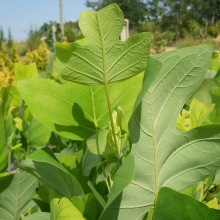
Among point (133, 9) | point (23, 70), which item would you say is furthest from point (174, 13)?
point (23, 70)

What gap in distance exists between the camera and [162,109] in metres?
0.29

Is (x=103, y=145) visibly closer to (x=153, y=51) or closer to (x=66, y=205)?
(x=66, y=205)

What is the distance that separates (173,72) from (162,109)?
→ 3cm

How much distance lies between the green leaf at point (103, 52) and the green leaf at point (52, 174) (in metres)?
0.08

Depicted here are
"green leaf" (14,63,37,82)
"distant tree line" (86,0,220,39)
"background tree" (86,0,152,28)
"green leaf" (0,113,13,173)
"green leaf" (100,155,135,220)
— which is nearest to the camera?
"green leaf" (100,155,135,220)

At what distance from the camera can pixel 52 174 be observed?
1.14 ft

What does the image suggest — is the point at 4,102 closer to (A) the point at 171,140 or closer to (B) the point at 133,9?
(A) the point at 171,140

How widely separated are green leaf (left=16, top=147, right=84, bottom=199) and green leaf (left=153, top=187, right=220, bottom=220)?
4.1 inches

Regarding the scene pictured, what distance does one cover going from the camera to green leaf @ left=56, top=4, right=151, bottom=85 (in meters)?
0.28

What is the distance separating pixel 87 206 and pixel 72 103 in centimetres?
12

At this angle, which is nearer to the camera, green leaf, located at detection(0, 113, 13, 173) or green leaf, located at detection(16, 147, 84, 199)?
green leaf, located at detection(16, 147, 84, 199)

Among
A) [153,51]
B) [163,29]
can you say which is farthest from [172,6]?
[153,51]

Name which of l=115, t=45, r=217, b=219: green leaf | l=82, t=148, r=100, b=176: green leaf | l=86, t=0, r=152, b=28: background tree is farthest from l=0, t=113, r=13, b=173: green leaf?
l=86, t=0, r=152, b=28: background tree

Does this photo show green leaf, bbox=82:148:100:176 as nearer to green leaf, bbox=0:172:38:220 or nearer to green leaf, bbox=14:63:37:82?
green leaf, bbox=0:172:38:220
